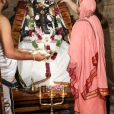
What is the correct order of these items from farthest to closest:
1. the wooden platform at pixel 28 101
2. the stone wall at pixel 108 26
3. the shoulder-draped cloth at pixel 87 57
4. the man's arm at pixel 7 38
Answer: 1. the stone wall at pixel 108 26
2. the wooden platform at pixel 28 101
3. the shoulder-draped cloth at pixel 87 57
4. the man's arm at pixel 7 38

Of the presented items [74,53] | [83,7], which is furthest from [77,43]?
[83,7]

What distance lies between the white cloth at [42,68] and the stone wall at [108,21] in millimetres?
531

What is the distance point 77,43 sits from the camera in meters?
1.85

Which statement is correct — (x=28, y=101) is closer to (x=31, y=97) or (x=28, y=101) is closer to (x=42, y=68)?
(x=31, y=97)

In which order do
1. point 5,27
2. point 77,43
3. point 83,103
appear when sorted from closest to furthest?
point 5,27
point 77,43
point 83,103

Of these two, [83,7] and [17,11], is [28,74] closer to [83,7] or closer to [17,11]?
[17,11]

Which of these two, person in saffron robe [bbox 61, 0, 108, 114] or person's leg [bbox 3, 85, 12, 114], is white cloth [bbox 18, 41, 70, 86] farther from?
person's leg [bbox 3, 85, 12, 114]

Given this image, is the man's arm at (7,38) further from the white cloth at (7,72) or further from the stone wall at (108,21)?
the stone wall at (108,21)

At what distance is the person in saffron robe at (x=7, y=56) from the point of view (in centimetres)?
152

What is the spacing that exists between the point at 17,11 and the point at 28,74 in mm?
783

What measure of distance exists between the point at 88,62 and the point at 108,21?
0.79 metres

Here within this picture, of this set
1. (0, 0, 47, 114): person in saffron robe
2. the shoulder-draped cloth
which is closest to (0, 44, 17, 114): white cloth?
(0, 0, 47, 114): person in saffron robe

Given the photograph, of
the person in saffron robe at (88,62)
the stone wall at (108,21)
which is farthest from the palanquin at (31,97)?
the person in saffron robe at (88,62)

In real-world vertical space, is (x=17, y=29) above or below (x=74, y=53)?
above
